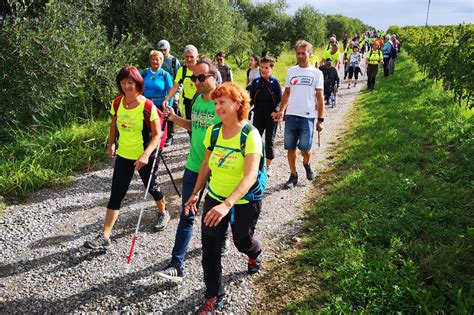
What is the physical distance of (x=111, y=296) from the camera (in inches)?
146

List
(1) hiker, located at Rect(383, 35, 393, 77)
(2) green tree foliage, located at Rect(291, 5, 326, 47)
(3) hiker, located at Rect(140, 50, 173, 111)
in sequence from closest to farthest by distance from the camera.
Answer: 1. (3) hiker, located at Rect(140, 50, 173, 111)
2. (1) hiker, located at Rect(383, 35, 393, 77)
3. (2) green tree foliage, located at Rect(291, 5, 326, 47)

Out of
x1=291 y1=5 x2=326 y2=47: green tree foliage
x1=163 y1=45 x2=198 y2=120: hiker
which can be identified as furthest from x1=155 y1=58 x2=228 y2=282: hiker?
x1=291 y1=5 x2=326 y2=47: green tree foliage

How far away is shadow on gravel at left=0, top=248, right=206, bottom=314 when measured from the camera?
3580 mm

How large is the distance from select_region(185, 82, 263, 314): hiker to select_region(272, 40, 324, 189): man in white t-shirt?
2.87 meters

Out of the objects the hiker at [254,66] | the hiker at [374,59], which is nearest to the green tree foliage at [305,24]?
the hiker at [374,59]

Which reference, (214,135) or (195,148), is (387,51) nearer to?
(195,148)

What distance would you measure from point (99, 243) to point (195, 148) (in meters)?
1.73

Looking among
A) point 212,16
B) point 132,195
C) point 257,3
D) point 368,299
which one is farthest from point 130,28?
point 257,3

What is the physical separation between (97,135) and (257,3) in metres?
29.0

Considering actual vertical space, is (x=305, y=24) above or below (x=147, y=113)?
above

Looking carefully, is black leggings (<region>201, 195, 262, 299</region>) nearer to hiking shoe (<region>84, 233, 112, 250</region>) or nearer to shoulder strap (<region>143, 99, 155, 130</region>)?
shoulder strap (<region>143, 99, 155, 130</region>)

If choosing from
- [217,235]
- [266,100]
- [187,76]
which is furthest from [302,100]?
[217,235]

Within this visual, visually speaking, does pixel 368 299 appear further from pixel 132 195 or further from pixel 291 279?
pixel 132 195

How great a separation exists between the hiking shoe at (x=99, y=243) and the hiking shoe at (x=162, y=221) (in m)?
0.70
